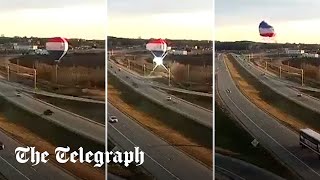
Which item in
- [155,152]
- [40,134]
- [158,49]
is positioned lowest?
[155,152]

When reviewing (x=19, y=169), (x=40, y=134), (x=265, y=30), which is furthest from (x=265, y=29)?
(x=19, y=169)

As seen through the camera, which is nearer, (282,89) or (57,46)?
(57,46)

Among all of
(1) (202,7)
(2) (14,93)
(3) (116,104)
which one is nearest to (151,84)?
(3) (116,104)

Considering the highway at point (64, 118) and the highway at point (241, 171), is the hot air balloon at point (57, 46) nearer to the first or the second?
the highway at point (64, 118)

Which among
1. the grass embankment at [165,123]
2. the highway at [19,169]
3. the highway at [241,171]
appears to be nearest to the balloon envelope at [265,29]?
the grass embankment at [165,123]

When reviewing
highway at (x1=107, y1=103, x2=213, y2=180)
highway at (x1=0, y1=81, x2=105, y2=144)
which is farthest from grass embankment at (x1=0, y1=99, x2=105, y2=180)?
highway at (x1=107, y1=103, x2=213, y2=180)

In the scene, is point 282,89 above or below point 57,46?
below

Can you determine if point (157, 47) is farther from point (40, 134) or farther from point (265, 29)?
point (40, 134)
